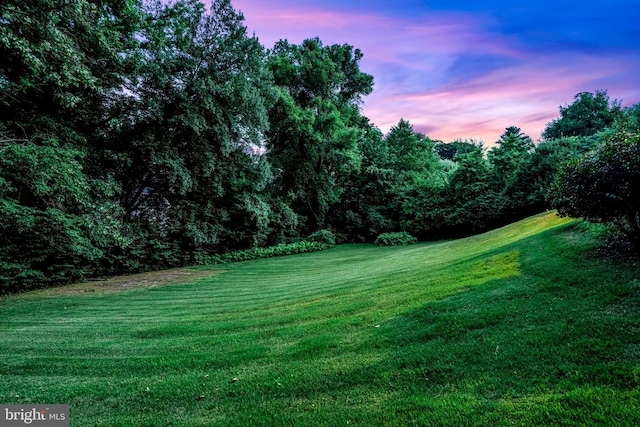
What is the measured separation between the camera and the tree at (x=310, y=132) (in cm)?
2391

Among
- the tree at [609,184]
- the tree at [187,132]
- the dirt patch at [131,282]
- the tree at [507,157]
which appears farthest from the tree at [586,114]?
the dirt patch at [131,282]

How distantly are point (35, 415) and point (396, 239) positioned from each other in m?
20.7

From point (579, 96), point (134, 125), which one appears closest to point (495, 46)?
point (134, 125)

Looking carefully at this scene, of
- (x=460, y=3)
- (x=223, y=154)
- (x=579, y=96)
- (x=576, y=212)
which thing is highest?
(x=579, y=96)

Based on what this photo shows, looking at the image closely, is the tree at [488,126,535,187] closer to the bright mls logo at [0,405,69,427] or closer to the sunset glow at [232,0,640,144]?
the sunset glow at [232,0,640,144]

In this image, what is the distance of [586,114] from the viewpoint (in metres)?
36.2

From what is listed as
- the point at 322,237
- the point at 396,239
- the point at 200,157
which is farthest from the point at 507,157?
the point at 200,157

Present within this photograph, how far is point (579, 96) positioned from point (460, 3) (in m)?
41.1

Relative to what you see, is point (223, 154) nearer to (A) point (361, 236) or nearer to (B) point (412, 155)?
(A) point (361, 236)

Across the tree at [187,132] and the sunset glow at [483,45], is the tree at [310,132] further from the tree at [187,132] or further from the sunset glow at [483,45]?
the sunset glow at [483,45]

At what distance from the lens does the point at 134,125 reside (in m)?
14.0

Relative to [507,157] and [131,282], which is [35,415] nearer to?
[131,282]

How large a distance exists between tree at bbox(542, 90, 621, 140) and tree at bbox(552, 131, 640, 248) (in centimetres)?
3700

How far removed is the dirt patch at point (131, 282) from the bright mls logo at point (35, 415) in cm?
833
